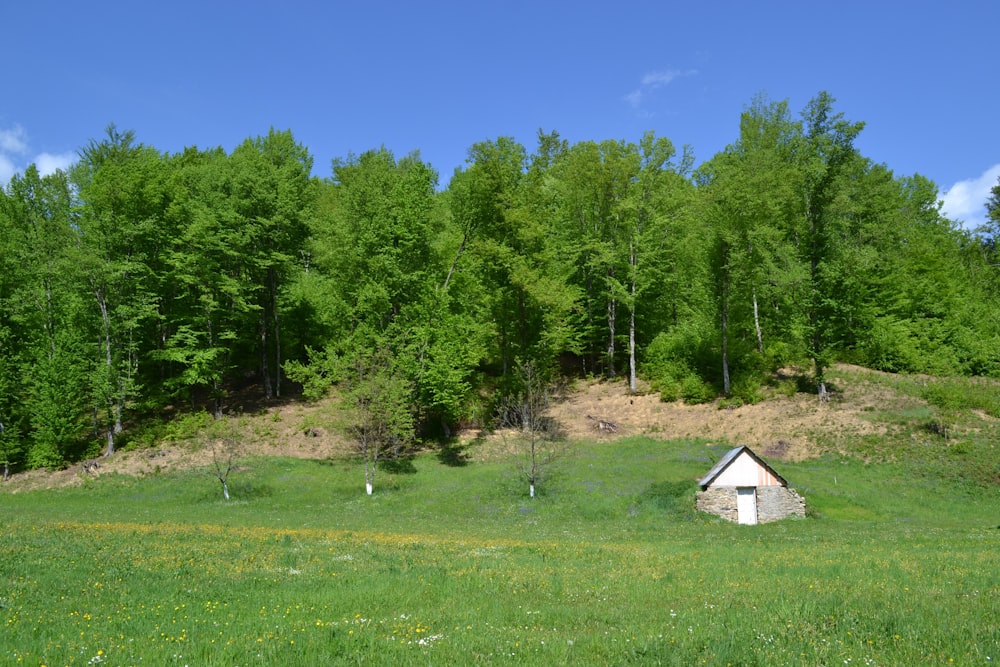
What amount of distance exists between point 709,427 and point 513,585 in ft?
104

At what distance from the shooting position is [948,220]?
60500 mm

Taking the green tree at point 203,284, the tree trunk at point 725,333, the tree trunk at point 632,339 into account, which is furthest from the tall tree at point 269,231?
the tree trunk at point 725,333

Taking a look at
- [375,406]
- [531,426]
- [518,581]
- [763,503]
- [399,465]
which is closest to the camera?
[518,581]

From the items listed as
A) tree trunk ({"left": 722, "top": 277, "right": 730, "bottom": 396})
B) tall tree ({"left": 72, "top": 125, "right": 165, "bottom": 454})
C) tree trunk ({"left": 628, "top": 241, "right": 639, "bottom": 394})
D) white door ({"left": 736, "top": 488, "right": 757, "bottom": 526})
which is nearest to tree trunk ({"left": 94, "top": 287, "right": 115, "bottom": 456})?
tall tree ({"left": 72, "top": 125, "right": 165, "bottom": 454})

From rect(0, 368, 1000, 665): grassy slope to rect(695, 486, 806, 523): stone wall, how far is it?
769 millimetres

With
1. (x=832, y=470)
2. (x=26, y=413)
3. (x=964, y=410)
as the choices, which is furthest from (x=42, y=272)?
(x=964, y=410)

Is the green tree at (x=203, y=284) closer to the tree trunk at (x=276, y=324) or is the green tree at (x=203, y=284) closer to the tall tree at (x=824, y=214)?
the tree trunk at (x=276, y=324)

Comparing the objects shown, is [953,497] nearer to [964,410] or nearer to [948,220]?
[964,410]

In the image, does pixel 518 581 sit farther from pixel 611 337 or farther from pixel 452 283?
pixel 611 337

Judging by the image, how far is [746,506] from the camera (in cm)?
2830

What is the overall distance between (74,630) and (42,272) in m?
43.2

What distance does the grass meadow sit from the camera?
795 cm

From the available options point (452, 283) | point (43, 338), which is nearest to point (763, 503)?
point (452, 283)

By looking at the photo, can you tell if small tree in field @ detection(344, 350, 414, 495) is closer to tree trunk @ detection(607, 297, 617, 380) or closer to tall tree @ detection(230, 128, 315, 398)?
tall tree @ detection(230, 128, 315, 398)
